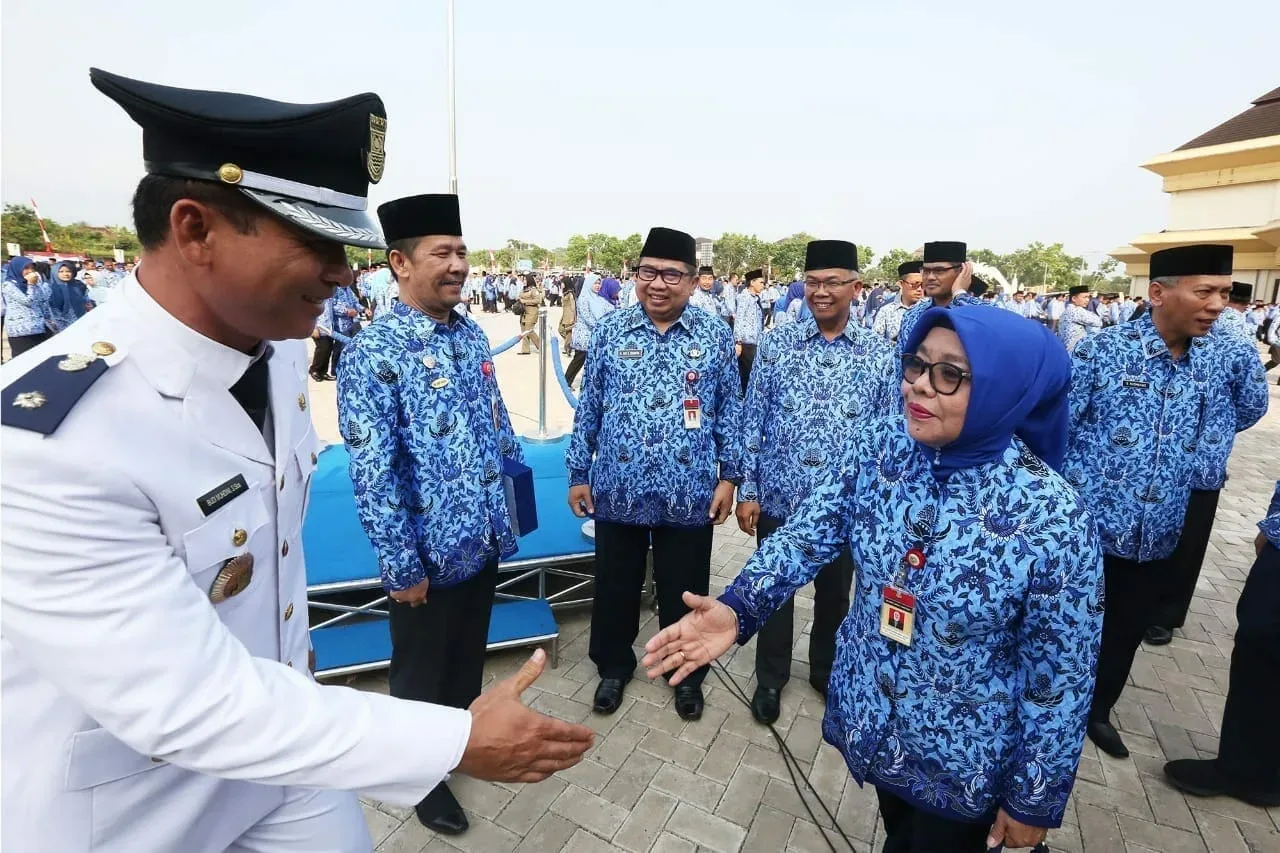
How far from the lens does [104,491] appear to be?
1060 mm

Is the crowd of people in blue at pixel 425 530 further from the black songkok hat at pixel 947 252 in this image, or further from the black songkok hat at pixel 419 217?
the black songkok hat at pixel 947 252

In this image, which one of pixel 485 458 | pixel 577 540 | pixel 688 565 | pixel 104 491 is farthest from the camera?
pixel 577 540

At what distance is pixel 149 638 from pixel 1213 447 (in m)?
4.52

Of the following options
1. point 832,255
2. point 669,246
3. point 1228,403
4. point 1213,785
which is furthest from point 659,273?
point 1213,785

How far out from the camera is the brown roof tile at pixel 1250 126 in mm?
34062

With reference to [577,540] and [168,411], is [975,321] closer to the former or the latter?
[168,411]

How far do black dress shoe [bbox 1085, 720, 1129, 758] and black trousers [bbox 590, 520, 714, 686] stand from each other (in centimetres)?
200

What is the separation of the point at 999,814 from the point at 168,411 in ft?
7.12

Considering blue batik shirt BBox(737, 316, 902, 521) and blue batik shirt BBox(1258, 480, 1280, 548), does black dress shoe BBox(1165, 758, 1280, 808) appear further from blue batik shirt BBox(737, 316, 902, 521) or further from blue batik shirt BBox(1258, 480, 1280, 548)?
blue batik shirt BBox(737, 316, 902, 521)

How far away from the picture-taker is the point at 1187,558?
13.6ft

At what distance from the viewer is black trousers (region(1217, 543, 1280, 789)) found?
278 cm

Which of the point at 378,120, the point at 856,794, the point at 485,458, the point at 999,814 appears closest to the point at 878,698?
Result: the point at 999,814

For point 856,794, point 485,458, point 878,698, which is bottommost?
point 856,794

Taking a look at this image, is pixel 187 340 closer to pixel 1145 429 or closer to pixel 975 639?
pixel 975 639
